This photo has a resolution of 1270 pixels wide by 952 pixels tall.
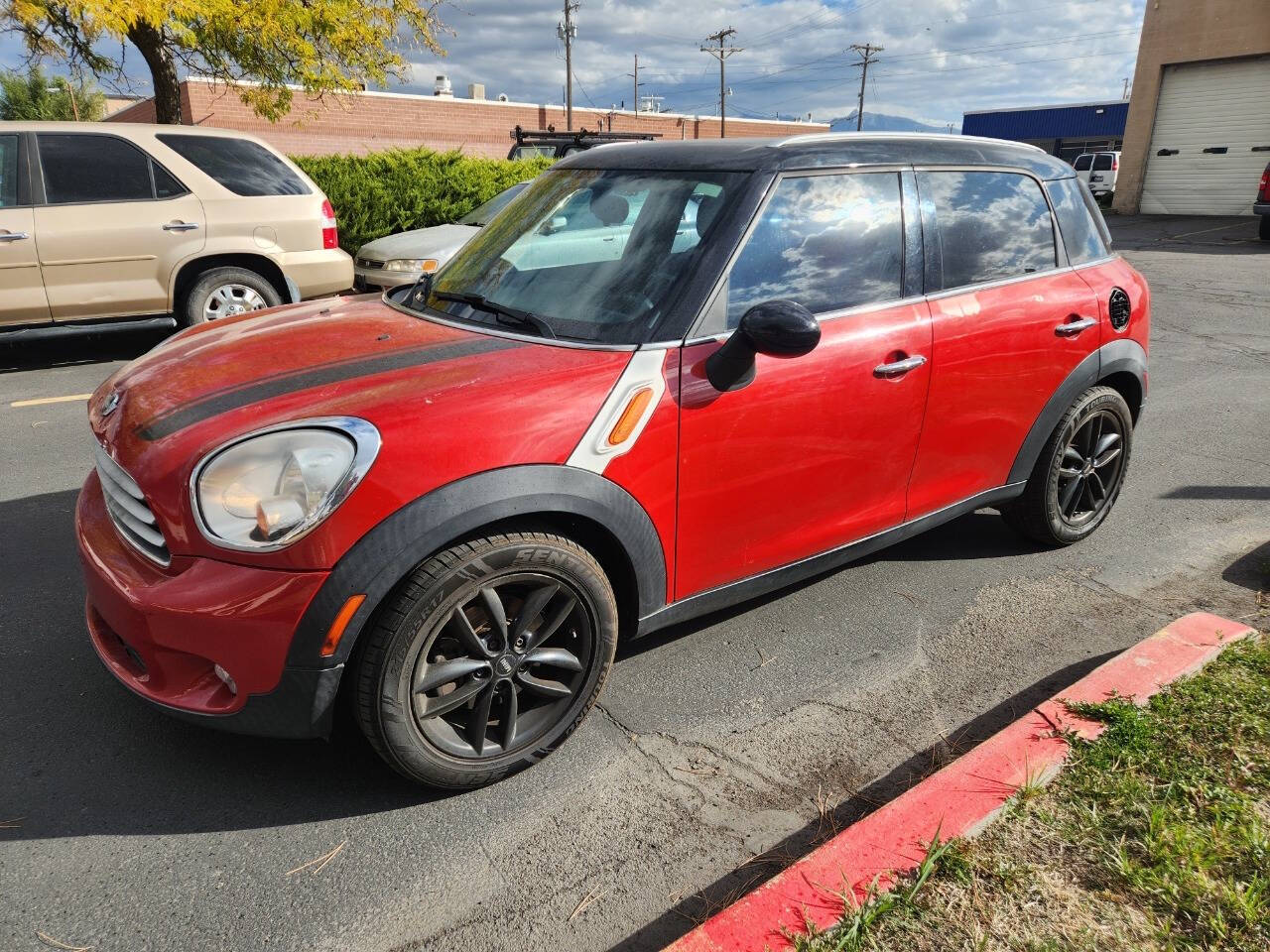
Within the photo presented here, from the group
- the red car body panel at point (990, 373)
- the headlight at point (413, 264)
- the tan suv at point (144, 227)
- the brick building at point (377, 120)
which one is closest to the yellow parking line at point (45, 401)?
the tan suv at point (144, 227)

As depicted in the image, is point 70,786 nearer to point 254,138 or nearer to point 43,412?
point 43,412

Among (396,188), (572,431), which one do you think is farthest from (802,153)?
(396,188)

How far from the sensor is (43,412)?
589 centimetres

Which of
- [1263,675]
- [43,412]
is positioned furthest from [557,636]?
[43,412]

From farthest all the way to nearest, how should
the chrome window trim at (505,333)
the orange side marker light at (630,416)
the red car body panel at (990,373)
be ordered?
the red car body panel at (990,373), the chrome window trim at (505,333), the orange side marker light at (630,416)

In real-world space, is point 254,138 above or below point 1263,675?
above

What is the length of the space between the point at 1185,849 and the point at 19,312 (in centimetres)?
765

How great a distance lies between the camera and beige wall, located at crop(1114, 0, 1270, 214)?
20844 mm

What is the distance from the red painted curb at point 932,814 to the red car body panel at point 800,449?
83 cm

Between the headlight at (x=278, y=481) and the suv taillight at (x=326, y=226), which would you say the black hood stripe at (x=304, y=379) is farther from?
the suv taillight at (x=326, y=226)

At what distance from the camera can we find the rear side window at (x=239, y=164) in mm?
7203

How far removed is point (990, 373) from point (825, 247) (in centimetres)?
86

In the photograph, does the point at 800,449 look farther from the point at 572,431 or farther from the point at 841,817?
the point at 841,817

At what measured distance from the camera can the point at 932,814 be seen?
2.23 m
